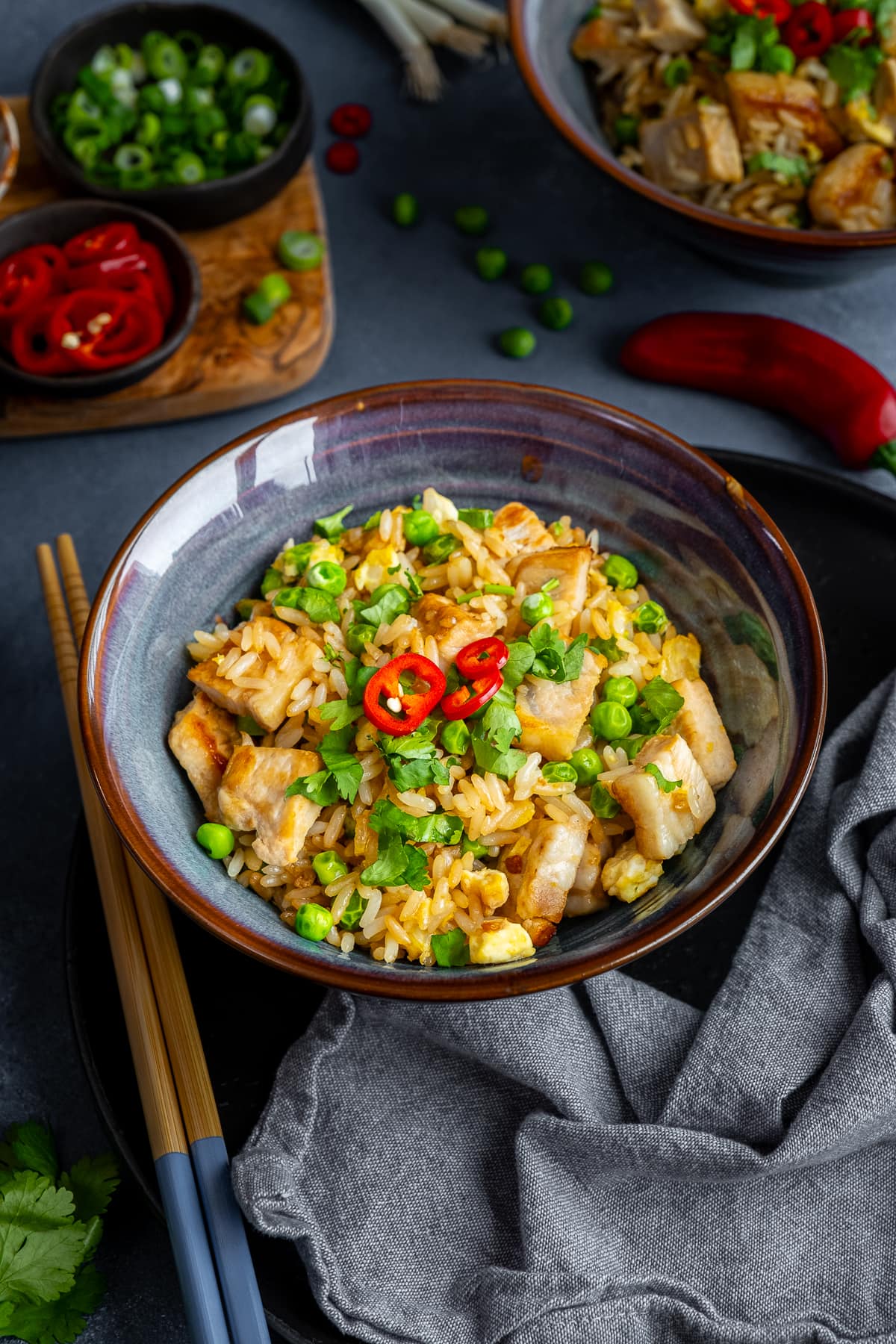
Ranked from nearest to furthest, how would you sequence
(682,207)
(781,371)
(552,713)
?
1. (552,713)
2. (682,207)
3. (781,371)

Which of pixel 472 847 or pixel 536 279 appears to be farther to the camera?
pixel 536 279

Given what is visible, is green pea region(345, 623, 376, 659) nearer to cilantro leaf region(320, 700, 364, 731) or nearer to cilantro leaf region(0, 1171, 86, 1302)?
cilantro leaf region(320, 700, 364, 731)

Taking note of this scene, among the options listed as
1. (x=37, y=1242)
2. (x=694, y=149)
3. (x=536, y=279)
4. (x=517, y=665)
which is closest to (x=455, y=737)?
(x=517, y=665)

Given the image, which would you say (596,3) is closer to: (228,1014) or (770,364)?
(770,364)

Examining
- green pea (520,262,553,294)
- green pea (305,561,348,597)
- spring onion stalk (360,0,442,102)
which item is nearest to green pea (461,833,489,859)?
green pea (305,561,348,597)

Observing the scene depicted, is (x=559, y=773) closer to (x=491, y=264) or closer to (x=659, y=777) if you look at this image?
(x=659, y=777)

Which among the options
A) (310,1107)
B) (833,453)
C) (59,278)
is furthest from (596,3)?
(310,1107)
